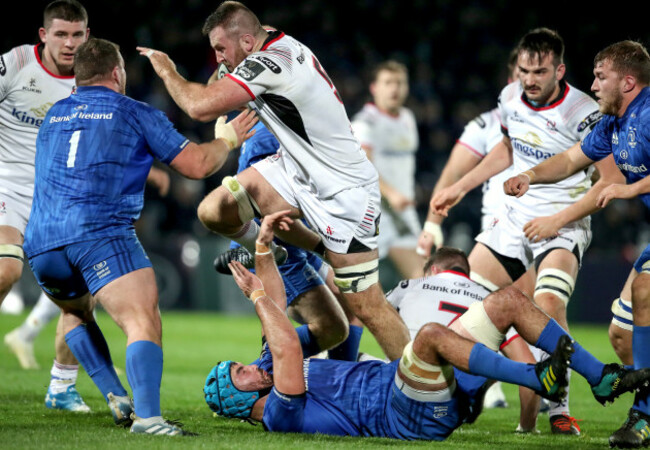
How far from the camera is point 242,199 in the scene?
6.23 metres

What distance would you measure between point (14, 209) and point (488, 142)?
14.1 feet

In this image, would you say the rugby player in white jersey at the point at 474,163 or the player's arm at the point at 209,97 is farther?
the rugby player in white jersey at the point at 474,163

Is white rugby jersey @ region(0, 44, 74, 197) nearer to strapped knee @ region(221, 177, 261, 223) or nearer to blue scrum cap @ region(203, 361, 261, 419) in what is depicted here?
strapped knee @ region(221, 177, 261, 223)

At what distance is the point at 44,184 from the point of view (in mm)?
5273

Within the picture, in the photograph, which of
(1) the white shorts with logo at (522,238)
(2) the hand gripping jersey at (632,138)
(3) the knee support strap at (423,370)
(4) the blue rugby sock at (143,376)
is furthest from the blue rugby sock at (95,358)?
(2) the hand gripping jersey at (632,138)

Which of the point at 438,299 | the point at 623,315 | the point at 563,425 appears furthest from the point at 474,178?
the point at 563,425

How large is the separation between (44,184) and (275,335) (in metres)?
1.64

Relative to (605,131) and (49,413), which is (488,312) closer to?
(605,131)

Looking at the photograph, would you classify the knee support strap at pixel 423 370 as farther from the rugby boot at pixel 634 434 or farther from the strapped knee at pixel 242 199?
the strapped knee at pixel 242 199

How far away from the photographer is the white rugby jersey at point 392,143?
10.8m

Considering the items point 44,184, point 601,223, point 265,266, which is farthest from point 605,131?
point 601,223

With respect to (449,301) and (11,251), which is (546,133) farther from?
(11,251)

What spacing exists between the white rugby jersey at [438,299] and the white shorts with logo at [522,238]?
1.05 m

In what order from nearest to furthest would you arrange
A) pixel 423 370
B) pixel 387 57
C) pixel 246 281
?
pixel 423 370 → pixel 246 281 → pixel 387 57
